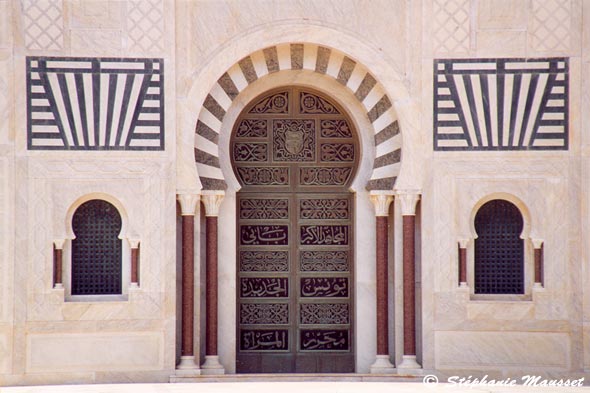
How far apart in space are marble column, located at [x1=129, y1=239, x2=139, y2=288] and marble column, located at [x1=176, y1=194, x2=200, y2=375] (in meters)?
0.51

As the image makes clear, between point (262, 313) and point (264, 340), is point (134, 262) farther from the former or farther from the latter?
point (264, 340)

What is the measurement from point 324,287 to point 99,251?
257cm

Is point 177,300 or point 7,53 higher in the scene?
point 7,53

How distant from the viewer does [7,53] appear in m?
12.3

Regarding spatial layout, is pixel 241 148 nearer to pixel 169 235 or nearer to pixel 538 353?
pixel 169 235

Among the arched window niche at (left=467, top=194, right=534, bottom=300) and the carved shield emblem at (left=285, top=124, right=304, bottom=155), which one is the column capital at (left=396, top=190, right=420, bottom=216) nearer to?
the arched window niche at (left=467, top=194, right=534, bottom=300)

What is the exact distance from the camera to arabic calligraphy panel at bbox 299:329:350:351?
13.4m

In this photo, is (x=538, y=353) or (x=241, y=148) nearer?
(x=538, y=353)

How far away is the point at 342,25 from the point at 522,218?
2824 mm

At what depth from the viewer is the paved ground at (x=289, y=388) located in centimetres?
1088

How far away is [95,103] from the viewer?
1242 cm

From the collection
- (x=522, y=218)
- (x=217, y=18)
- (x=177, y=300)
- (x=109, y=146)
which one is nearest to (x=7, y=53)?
(x=109, y=146)

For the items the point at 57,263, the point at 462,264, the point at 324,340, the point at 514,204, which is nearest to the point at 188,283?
the point at 57,263

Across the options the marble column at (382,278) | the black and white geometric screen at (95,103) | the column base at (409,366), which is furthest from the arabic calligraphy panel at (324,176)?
the column base at (409,366)
